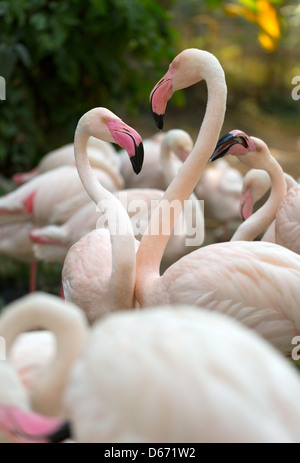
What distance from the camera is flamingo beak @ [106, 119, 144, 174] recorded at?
8.91ft

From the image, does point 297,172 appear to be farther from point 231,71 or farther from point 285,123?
point 231,71

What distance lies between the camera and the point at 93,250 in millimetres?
2969

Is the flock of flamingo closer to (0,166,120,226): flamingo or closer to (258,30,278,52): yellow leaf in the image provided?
(0,166,120,226): flamingo

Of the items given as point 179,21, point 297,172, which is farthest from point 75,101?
point 179,21

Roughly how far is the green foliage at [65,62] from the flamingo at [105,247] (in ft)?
10.8

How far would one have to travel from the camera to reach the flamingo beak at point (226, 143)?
3031 millimetres

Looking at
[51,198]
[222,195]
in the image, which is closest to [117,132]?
[51,198]

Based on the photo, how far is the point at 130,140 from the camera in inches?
108

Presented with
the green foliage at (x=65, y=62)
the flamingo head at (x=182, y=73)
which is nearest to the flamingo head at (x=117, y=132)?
the flamingo head at (x=182, y=73)

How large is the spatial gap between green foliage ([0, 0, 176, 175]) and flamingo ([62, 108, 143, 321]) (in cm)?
330

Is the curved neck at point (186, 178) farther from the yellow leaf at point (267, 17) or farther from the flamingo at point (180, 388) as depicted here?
the yellow leaf at point (267, 17)

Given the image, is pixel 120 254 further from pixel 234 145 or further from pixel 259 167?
pixel 259 167

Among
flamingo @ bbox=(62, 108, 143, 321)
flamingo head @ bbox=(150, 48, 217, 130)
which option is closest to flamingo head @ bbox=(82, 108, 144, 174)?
flamingo @ bbox=(62, 108, 143, 321)
